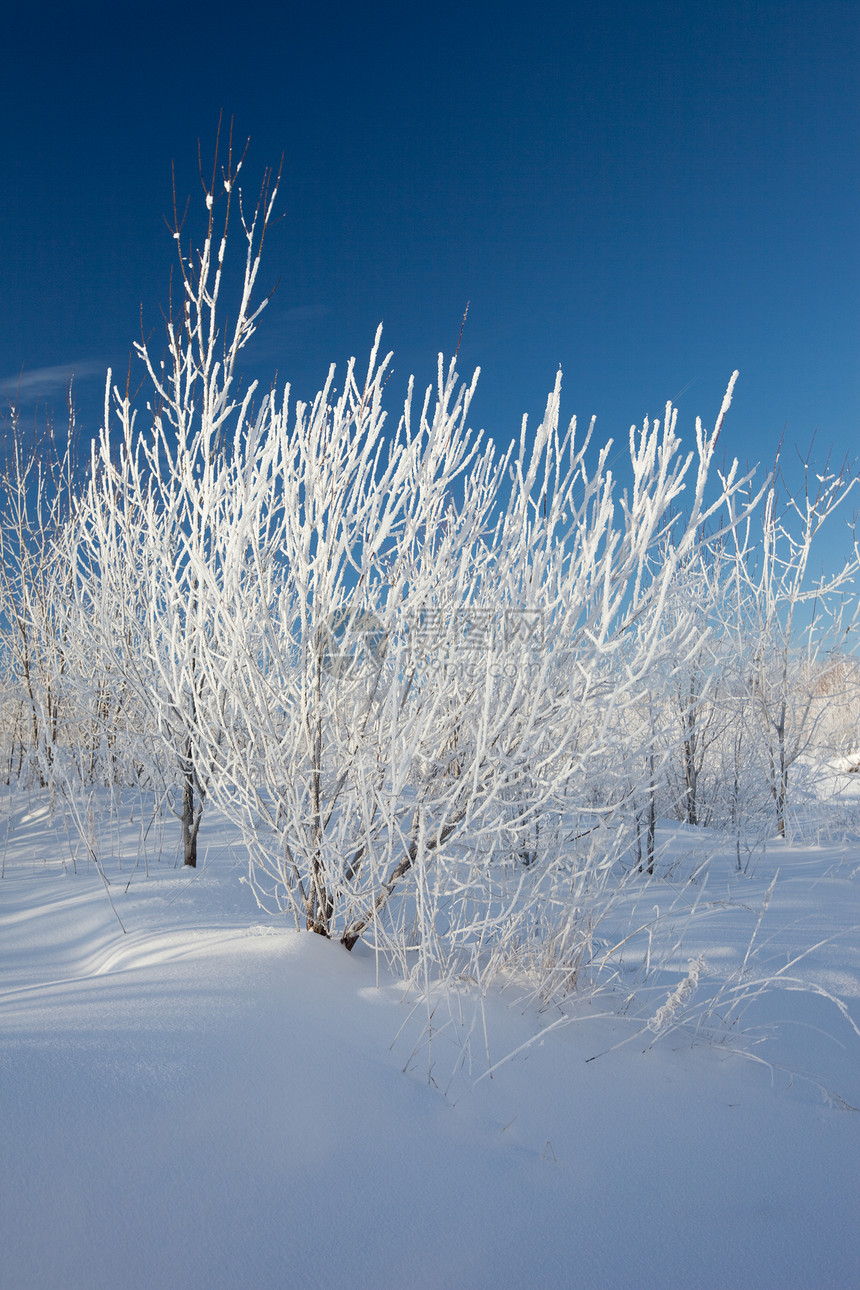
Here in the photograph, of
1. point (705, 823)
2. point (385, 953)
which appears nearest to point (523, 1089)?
point (385, 953)

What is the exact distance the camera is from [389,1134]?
1.55 m

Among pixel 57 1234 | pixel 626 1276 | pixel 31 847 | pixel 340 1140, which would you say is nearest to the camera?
pixel 57 1234

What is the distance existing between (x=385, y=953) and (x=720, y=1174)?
4.03 ft

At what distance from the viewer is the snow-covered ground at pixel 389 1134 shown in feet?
4.09

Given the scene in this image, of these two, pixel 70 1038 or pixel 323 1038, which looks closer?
pixel 70 1038

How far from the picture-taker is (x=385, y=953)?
8.34 ft

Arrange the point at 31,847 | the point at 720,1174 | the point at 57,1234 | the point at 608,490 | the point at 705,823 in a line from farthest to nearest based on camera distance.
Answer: the point at 705,823
the point at 31,847
the point at 608,490
the point at 720,1174
the point at 57,1234

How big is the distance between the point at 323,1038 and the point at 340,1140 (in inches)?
12.6

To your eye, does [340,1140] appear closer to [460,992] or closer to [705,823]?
[460,992]

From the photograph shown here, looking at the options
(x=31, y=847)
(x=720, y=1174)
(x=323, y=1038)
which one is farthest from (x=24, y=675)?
(x=720, y=1174)

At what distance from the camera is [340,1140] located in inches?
59.1

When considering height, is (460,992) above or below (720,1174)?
above

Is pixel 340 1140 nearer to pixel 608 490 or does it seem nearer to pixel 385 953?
pixel 385 953

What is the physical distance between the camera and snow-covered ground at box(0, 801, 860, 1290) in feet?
4.09
